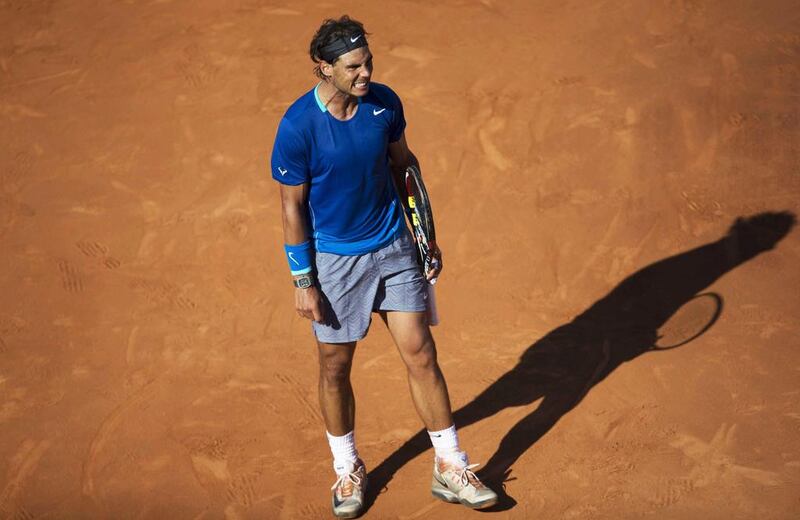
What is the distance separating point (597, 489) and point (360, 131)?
86.3 inches

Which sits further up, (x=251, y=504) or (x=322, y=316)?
(x=322, y=316)

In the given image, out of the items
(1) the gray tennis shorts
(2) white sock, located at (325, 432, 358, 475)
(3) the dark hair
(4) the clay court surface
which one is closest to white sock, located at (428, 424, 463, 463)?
(4) the clay court surface

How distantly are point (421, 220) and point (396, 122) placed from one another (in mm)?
477

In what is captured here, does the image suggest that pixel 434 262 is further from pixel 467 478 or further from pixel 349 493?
pixel 349 493

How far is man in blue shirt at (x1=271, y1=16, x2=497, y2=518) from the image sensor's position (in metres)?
4.05

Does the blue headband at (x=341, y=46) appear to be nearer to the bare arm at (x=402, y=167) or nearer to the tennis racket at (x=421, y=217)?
the bare arm at (x=402, y=167)

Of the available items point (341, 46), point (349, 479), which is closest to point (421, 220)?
point (341, 46)

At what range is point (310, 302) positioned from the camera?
4.37 metres

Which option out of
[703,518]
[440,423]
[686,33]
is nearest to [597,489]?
[703,518]

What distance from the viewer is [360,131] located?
13.5 ft

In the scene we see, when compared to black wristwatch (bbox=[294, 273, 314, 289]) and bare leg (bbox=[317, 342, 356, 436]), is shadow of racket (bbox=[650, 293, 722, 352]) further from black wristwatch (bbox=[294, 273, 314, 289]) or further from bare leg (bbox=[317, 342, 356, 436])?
black wristwatch (bbox=[294, 273, 314, 289])

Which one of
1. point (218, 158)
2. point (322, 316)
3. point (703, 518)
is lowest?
point (703, 518)

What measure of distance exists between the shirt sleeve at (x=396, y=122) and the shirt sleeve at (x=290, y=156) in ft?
1.44

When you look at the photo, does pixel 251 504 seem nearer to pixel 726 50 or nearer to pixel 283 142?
pixel 283 142
